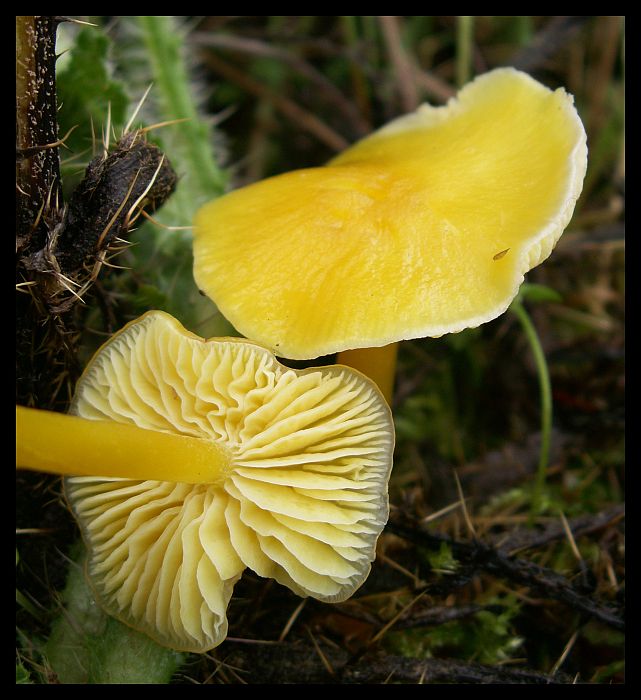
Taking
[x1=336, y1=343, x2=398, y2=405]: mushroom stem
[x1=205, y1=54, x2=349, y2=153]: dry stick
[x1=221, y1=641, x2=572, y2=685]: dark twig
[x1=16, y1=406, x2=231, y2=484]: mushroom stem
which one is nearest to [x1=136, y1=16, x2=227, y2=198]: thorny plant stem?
[x1=205, y1=54, x2=349, y2=153]: dry stick

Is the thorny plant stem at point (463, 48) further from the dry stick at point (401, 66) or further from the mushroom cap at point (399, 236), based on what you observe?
the mushroom cap at point (399, 236)

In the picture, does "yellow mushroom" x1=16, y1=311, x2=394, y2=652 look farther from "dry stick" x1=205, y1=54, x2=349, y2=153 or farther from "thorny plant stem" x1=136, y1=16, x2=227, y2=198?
"dry stick" x1=205, y1=54, x2=349, y2=153

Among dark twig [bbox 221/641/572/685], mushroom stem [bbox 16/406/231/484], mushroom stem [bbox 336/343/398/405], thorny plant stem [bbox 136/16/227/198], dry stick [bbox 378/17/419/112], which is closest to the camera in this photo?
mushroom stem [bbox 16/406/231/484]

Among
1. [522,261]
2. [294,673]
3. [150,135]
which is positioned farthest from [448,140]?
[294,673]

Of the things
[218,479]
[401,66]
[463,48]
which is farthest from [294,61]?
[218,479]

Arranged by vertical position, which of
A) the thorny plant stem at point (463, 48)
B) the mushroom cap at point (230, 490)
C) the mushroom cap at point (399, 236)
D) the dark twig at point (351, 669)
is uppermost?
the thorny plant stem at point (463, 48)

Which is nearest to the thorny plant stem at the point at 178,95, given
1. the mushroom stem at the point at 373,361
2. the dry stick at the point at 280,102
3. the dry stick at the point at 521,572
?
the dry stick at the point at 280,102
